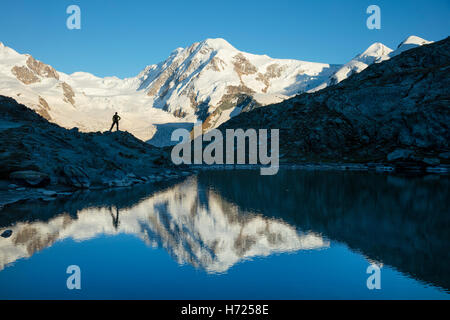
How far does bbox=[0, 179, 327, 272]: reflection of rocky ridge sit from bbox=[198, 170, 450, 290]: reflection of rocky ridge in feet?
8.47

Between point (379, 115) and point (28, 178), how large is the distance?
85.4m

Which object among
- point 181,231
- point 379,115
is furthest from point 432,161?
point 181,231

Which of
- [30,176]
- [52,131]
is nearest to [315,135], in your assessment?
[52,131]

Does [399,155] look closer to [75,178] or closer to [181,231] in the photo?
[75,178]

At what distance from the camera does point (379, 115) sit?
92.5 m

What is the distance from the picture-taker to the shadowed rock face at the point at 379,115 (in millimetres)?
81750

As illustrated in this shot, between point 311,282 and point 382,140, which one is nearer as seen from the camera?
point 311,282

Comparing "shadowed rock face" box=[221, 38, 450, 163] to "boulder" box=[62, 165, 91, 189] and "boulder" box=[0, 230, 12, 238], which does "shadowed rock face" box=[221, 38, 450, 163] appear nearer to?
"boulder" box=[62, 165, 91, 189]

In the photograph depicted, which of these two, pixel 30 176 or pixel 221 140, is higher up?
pixel 221 140

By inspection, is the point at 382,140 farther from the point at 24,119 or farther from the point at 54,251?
the point at 54,251

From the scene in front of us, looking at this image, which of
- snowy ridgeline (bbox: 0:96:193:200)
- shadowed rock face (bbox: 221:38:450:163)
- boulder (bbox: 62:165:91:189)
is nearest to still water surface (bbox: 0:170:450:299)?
snowy ridgeline (bbox: 0:96:193:200)

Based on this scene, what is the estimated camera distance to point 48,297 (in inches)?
490

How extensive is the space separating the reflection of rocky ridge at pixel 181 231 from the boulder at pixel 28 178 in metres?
8.57
